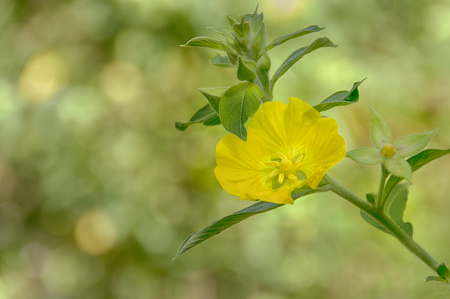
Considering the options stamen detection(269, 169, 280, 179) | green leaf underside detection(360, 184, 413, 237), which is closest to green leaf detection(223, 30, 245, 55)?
stamen detection(269, 169, 280, 179)

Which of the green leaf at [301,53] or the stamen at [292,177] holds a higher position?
the green leaf at [301,53]

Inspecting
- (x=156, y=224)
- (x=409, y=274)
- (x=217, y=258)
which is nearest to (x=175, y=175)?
(x=156, y=224)

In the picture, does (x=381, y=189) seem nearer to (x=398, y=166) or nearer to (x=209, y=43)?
(x=398, y=166)

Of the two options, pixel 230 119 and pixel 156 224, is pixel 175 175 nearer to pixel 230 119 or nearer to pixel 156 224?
pixel 156 224

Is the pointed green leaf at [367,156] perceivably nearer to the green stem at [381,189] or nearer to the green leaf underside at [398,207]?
the green stem at [381,189]

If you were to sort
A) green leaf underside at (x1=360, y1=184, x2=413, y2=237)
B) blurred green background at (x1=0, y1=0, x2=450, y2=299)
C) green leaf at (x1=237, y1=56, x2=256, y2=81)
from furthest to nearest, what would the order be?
blurred green background at (x1=0, y1=0, x2=450, y2=299)
green leaf underside at (x1=360, y1=184, x2=413, y2=237)
green leaf at (x1=237, y1=56, x2=256, y2=81)

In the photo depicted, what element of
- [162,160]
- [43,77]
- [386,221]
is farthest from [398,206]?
[43,77]

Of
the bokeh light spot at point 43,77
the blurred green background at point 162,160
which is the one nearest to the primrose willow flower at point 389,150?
the blurred green background at point 162,160

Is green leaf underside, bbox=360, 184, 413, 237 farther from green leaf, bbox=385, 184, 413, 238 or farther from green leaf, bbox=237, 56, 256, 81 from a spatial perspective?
green leaf, bbox=237, 56, 256, 81
